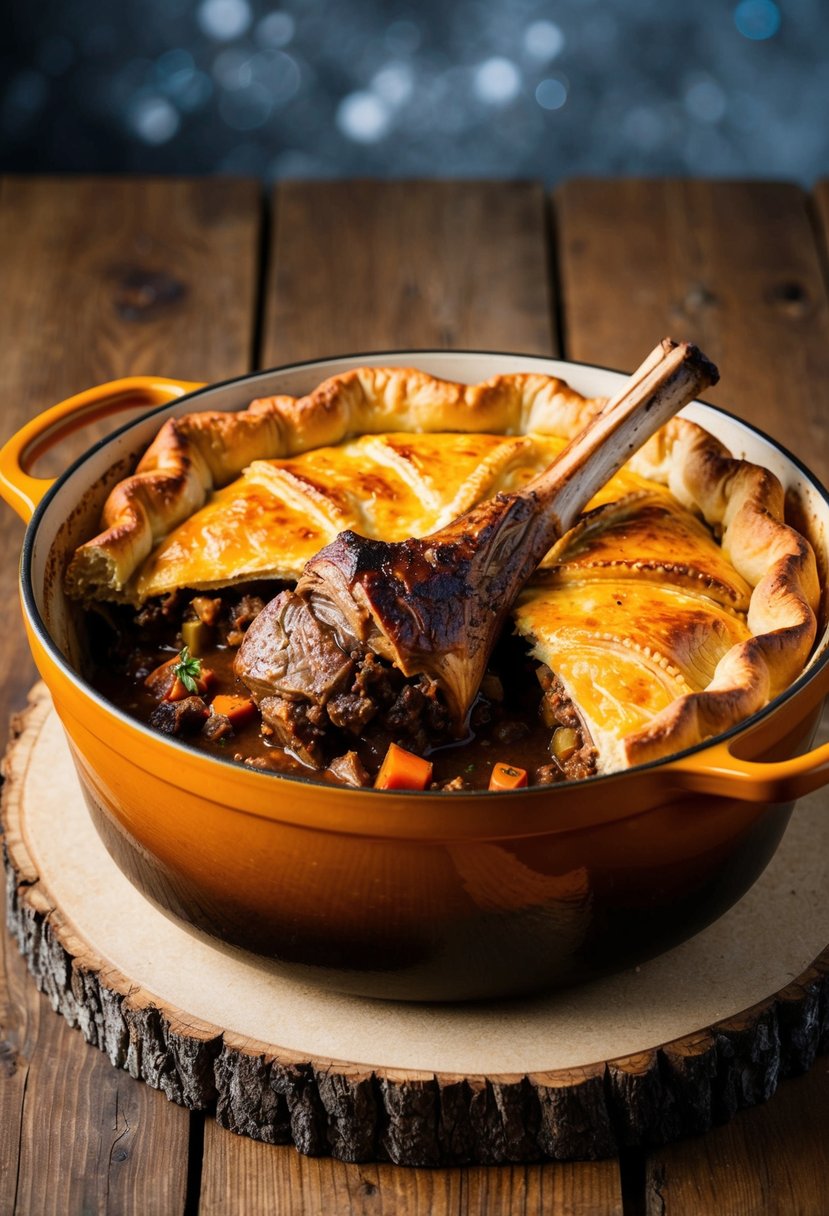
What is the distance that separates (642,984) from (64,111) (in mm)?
6481

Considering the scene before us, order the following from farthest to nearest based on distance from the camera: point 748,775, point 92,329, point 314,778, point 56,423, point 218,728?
point 92,329, point 56,423, point 218,728, point 314,778, point 748,775

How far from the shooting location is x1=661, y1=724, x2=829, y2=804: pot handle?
2572 mm

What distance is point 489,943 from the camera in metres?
2.79

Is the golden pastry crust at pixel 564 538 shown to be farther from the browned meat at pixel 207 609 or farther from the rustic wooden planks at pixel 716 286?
the rustic wooden planks at pixel 716 286

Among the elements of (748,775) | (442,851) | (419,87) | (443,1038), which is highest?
(748,775)

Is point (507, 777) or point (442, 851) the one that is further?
point (507, 777)

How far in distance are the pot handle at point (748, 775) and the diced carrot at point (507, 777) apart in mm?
392

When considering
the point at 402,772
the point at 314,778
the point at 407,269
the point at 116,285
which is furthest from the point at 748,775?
the point at 116,285

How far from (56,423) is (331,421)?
0.66 metres

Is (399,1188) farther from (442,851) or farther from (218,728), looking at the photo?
(218,728)

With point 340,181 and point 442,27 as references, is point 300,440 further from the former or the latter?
point 442,27

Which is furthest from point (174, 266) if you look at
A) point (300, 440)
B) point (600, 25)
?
point (600, 25)

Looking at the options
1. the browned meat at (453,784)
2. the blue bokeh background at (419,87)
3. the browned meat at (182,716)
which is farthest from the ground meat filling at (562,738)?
the blue bokeh background at (419,87)

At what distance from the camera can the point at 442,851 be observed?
8.55ft
